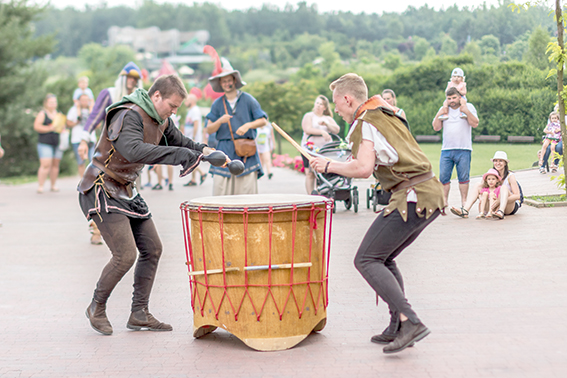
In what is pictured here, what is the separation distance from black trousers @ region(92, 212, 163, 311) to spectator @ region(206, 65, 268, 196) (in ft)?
10.2

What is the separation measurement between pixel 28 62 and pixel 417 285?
18.2 metres

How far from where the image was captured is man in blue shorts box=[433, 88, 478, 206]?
9.96 metres

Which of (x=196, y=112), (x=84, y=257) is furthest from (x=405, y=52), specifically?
(x=84, y=257)

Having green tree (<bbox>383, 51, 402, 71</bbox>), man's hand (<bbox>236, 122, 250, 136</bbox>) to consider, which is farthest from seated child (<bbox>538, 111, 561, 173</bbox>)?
man's hand (<bbox>236, 122, 250, 136</bbox>)

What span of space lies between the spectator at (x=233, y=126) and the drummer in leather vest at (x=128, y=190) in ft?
10.3

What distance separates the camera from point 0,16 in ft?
65.1

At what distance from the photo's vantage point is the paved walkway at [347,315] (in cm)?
411

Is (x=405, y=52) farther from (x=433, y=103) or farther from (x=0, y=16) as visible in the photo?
(x=0, y=16)

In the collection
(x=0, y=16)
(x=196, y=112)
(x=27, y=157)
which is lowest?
(x=27, y=157)

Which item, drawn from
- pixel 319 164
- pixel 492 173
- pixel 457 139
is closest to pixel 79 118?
pixel 457 139

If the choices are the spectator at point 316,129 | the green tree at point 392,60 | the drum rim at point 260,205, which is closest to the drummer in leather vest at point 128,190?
the drum rim at point 260,205

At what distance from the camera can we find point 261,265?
4418 mm

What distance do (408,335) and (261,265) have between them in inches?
39.9

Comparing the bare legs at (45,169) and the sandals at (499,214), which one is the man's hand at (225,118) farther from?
the bare legs at (45,169)
